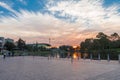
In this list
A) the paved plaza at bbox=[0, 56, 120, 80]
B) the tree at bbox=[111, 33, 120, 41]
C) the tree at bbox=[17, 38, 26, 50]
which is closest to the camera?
the paved plaza at bbox=[0, 56, 120, 80]

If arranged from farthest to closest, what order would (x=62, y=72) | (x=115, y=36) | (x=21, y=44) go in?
(x=21, y=44), (x=115, y=36), (x=62, y=72)

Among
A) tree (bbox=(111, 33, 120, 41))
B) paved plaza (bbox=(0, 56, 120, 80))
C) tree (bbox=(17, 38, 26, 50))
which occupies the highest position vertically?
tree (bbox=(111, 33, 120, 41))

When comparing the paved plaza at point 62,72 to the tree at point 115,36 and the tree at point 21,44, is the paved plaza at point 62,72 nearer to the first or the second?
the tree at point 115,36

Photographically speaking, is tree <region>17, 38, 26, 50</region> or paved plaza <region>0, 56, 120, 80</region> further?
tree <region>17, 38, 26, 50</region>

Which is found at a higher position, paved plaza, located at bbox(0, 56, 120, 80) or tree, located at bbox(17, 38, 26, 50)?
tree, located at bbox(17, 38, 26, 50)

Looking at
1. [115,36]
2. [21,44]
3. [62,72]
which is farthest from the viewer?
[21,44]

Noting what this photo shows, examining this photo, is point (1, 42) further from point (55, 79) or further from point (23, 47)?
point (55, 79)

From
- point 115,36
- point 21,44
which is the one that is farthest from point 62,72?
point 21,44

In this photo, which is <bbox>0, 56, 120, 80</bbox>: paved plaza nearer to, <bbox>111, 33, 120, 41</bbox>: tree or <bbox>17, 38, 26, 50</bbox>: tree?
<bbox>111, 33, 120, 41</bbox>: tree

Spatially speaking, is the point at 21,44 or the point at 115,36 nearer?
the point at 115,36

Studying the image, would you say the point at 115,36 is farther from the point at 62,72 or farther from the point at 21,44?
the point at 62,72

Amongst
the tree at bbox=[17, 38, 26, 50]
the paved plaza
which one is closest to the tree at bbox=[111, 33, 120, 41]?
the tree at bbox=[17, 38, 26, 50]

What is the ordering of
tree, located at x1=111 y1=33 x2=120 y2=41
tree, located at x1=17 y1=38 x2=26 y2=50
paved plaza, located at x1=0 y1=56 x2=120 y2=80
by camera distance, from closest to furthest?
paved plaza, located at x1=0 y1=56 x2=120 y2=80 < tree, located at x1=111 y1=33 x2=120 y2=41 < tree, located at x1=17 y1=38 x2=26 y2=50

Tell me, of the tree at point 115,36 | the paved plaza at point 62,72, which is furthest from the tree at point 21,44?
the paved plaza at point 62,72
